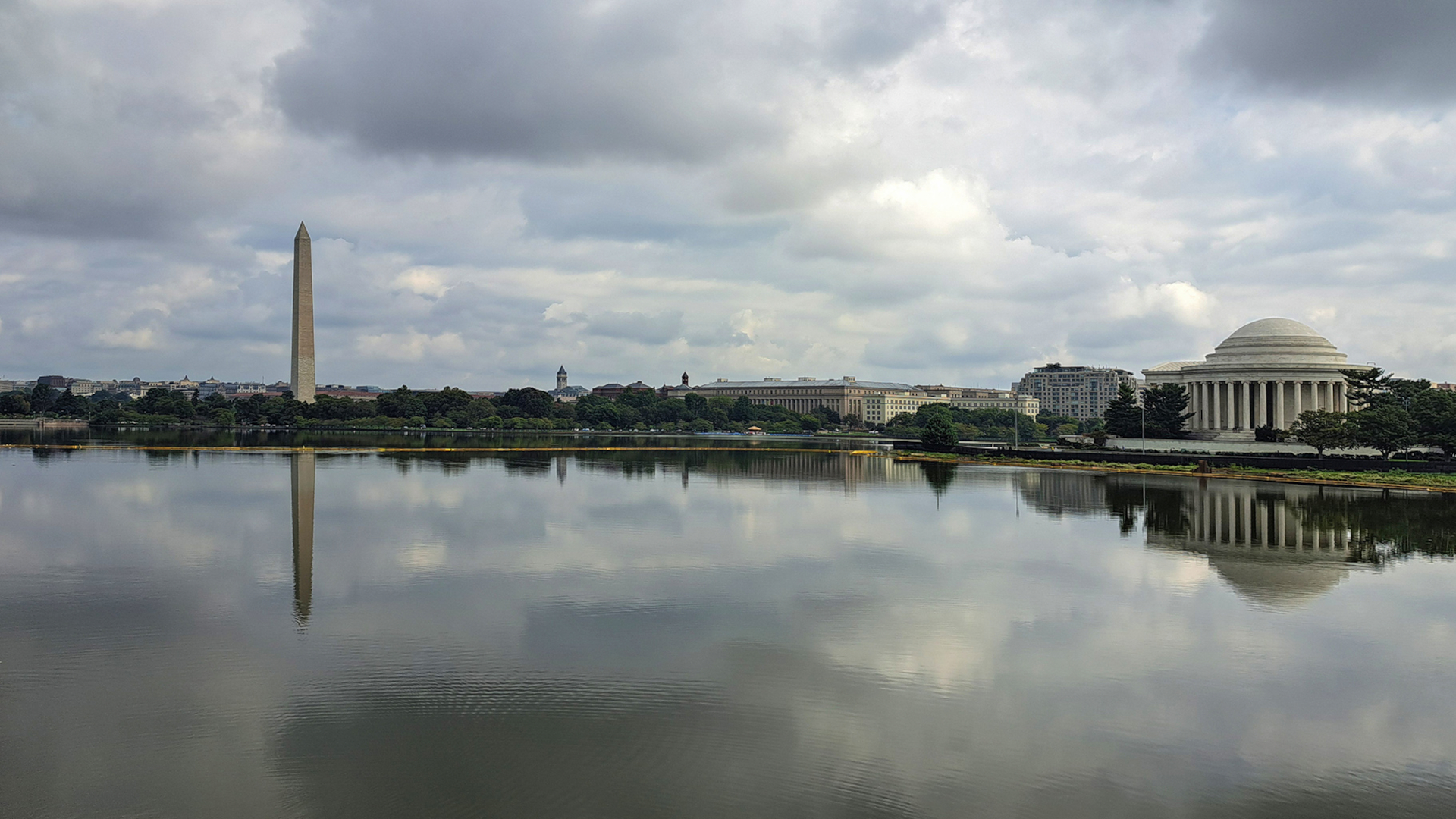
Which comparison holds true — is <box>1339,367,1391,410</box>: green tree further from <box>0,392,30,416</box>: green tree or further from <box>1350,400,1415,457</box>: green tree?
<box>0,392,30,416</box>: green tree

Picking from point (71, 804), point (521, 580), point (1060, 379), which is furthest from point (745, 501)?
→ point (1060, 379)

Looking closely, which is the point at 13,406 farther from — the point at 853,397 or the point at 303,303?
the point at 853,397

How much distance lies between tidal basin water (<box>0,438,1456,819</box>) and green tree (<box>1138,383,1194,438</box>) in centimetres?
3934

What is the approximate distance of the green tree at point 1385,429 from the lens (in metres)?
44.4

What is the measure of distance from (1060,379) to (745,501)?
169705 mm

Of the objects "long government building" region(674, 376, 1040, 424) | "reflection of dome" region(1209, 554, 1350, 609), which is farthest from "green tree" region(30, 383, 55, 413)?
"reflection of dome" region(1209, 554, 1350, 609)

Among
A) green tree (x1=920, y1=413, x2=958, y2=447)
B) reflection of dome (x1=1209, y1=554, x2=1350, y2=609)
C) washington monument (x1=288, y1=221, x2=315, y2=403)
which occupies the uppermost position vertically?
washington monument (x1=288, y1=221, x2=315, y2=403)

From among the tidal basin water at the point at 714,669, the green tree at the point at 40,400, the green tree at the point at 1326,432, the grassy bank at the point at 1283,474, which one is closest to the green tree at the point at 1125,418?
the grassy bank at the point at 1283,474

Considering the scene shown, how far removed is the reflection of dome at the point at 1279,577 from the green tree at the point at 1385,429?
99.3 feet

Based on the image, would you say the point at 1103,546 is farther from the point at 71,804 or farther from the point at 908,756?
the point at 71,804

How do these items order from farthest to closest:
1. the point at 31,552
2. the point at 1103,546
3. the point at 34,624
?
the point at 1103,546, the point at 31,552, the point at 34,624

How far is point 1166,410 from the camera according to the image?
6475cm

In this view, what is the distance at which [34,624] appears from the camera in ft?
45.1

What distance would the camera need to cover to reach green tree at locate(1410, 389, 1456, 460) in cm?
4488
